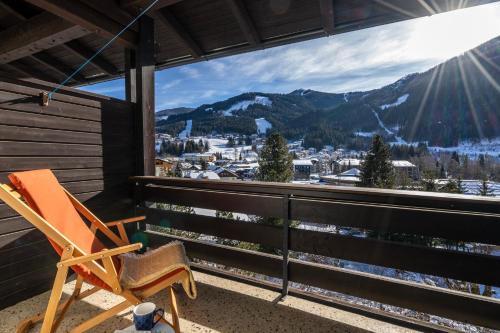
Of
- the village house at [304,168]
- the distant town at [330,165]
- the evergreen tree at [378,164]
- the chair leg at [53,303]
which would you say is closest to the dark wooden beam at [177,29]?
the chair leg at [53,303]

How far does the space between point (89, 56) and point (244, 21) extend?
2245 millimetres

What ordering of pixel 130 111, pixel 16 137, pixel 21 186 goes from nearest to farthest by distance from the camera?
pixel 21 186 → pixel 16 137 → pixel 130 111

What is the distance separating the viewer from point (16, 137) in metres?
2.04

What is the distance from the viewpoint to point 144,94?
297 cm

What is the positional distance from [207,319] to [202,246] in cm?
75

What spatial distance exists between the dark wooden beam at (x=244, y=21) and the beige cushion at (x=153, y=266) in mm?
2234

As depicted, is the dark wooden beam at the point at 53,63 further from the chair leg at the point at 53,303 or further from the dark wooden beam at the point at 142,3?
the chair leg at the point at 53,303

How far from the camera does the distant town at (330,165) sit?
2806 centimetres

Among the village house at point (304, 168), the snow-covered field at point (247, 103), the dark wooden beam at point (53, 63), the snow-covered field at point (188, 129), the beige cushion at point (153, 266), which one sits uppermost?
the snow-covered field at point (247, 103)

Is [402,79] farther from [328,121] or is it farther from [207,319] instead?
[207,319]

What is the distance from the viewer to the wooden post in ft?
9.62

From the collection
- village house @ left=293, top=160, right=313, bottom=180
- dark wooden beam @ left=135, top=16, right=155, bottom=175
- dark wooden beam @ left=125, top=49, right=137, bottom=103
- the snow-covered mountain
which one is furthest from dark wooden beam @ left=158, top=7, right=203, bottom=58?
the snow-covered mountain

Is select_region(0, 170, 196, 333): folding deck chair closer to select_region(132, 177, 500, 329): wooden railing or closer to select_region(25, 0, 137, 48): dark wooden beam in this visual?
select_region(132, 177, 500, 329): wooden railing

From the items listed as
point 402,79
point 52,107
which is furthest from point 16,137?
point 402,79
